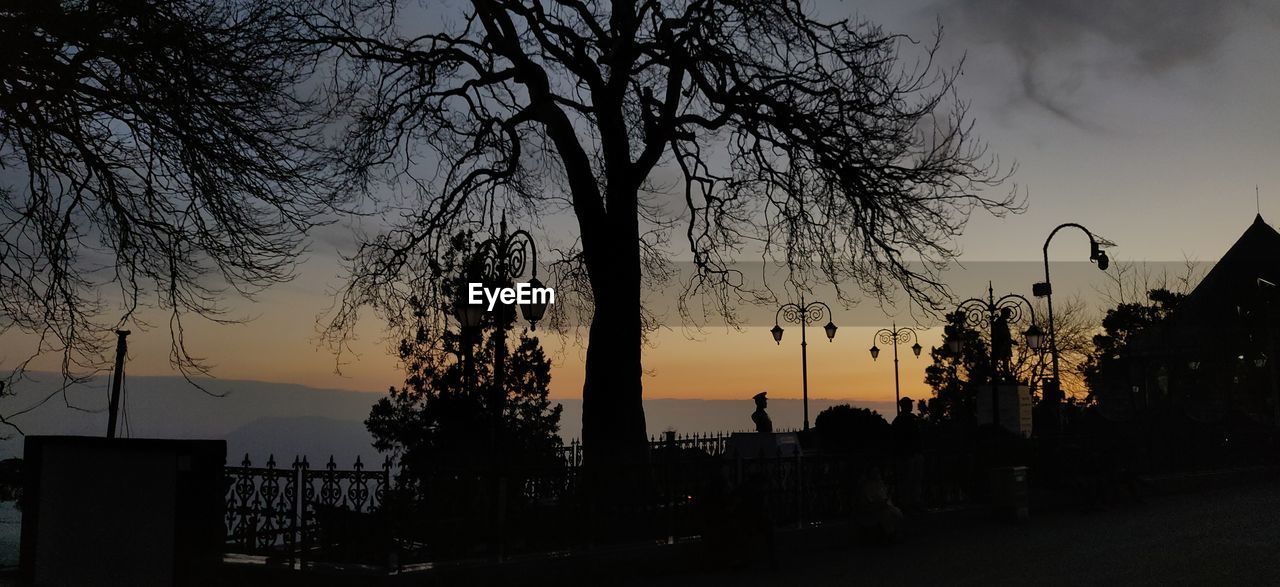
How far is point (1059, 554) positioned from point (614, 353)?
770cm

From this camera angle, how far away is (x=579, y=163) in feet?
63.1

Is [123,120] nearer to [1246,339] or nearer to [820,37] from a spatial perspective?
[820,37]

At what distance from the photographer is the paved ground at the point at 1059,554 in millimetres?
12203

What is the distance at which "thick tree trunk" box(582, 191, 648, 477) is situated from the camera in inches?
701

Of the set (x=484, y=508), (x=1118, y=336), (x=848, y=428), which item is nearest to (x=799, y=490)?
(x=484, y=508)

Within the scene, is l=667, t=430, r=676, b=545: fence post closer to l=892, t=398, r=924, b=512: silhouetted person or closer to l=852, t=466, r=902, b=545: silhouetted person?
l=852, t=466, r=902, b=545: silhouetted person

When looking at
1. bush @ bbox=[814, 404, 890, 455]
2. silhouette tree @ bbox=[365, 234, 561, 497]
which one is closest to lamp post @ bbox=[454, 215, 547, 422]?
silhouette tree @ bbox=[365, 234, 561, 497]

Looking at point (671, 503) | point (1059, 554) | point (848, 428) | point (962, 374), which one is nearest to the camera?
point (671, 503)

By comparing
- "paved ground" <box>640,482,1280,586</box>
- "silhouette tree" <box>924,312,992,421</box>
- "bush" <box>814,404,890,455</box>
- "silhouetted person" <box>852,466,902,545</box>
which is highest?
"silhouette tree" <box>924,312,992,421</box>

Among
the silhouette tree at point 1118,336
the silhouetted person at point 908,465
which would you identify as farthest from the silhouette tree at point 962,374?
the silhouetted person at point 908,465

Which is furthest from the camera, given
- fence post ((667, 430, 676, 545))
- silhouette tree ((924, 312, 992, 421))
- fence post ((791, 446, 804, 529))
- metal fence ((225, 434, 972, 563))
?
silhouette tree ((924, 312, 992, 421))

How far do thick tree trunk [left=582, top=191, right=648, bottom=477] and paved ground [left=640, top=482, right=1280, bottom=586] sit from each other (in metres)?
4.09

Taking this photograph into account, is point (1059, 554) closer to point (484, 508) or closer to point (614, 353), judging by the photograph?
point (614, 353)

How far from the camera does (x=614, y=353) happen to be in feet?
59.1
